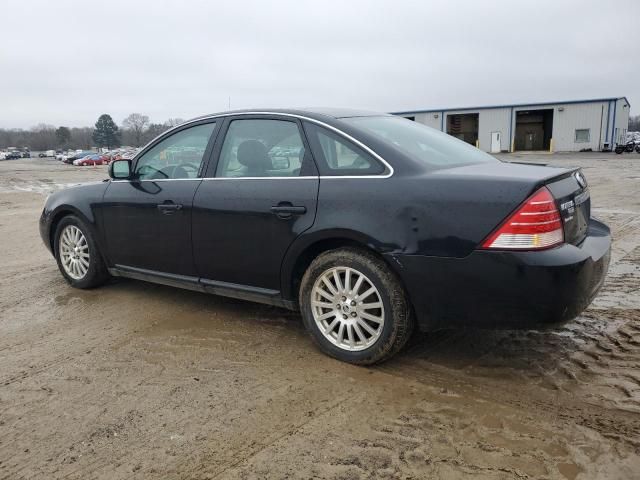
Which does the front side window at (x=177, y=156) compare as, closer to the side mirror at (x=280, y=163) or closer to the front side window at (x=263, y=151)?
the front side window at (x=263, y=151)

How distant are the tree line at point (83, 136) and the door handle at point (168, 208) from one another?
10918 centimetres

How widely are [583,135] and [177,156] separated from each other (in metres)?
47.7

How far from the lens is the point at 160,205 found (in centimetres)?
428

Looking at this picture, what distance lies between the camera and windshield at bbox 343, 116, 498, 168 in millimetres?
3461

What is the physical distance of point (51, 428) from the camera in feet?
9.26

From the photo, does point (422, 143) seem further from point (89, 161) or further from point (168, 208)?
point (89, 161)

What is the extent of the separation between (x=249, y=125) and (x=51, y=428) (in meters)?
2.37

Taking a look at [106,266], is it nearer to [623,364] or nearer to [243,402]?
[243,402]

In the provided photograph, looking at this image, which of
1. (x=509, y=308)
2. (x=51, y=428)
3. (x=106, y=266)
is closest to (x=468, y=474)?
(x=509, y=308)

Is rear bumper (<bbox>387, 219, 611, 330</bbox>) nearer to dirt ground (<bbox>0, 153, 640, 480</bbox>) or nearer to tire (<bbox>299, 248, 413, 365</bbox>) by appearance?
tire (<bbox>299, 248, 413, 365</bbox>)

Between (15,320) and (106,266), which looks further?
(106,266)

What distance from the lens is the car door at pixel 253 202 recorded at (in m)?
3.56

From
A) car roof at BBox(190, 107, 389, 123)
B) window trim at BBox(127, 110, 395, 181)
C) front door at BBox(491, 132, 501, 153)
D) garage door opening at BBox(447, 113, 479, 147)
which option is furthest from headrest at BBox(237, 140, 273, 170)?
garage door opening at BBox(447, 113, 479, 147)

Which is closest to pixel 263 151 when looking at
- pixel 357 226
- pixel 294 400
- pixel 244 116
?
pixel 244 116
